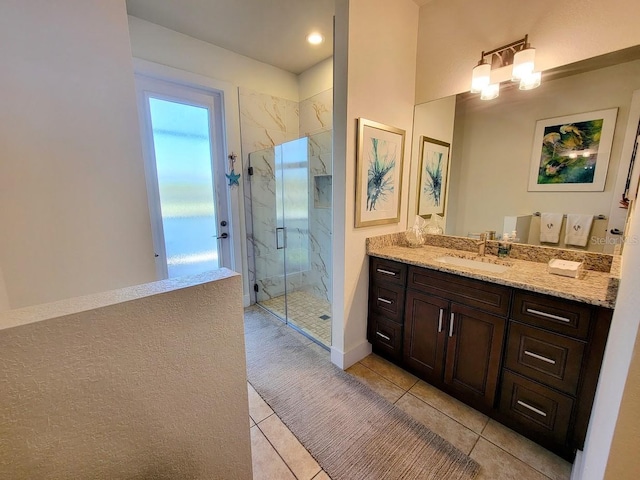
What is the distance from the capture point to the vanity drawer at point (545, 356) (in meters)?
1.26

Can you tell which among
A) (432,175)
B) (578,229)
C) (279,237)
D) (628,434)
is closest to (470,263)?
(578,229)

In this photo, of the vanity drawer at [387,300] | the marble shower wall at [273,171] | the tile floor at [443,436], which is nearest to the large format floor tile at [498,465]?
the tile floor at [443,436]

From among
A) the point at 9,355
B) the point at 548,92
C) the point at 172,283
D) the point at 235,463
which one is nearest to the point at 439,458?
the point at 235,463

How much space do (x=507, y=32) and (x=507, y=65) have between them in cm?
21

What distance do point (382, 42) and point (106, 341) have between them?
232 cm

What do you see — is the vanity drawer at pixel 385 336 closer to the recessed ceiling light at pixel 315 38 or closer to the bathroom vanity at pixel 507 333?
the bathroom vanity at pixel 507 333

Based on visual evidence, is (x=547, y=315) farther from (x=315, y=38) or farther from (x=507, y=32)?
(x=315, y=38)

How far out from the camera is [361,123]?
1.82 meters

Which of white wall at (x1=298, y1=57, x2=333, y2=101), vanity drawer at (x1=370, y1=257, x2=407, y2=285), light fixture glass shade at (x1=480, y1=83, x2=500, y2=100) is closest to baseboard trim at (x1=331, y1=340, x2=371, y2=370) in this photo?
vanity drawer at (x1=370, y1=257, x2=407, y2=285)

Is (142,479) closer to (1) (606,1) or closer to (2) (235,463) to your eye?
(2) (235,463)

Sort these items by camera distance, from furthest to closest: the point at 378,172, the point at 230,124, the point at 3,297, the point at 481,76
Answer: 1. the point at 230,124
2. the point at 378,172
3. the point at 481,76
4. the point at 3,297

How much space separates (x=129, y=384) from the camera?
73 cm

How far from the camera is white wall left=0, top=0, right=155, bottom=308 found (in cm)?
126

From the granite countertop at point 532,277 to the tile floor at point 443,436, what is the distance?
881mm
